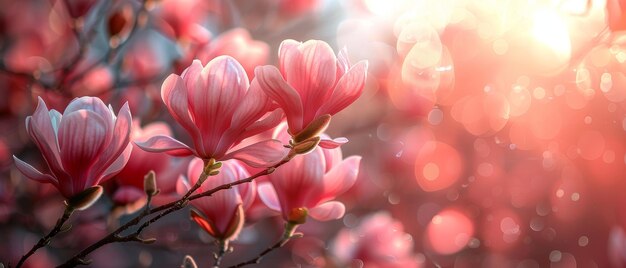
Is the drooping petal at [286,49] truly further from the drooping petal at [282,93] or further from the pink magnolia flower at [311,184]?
the pink magnolia flower at [311,184]

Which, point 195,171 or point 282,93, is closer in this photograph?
point 282,93

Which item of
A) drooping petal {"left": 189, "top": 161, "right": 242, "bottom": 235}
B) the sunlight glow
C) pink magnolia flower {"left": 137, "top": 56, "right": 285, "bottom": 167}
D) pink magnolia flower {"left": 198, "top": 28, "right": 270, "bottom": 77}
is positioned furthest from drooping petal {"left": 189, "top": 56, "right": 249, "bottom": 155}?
the sunlight glow

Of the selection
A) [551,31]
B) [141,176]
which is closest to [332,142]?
[141,176]

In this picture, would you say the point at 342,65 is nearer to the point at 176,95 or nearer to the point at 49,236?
the point at 176,95

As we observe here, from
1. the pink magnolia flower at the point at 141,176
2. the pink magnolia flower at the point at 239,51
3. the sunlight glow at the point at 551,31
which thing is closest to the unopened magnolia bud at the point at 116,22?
the pink magnolia flower at the point at 239,51

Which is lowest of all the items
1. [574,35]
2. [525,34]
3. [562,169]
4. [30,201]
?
[562,169]

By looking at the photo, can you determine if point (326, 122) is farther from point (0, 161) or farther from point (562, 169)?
point (562, 169)

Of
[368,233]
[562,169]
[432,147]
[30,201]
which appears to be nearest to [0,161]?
[30,201]
